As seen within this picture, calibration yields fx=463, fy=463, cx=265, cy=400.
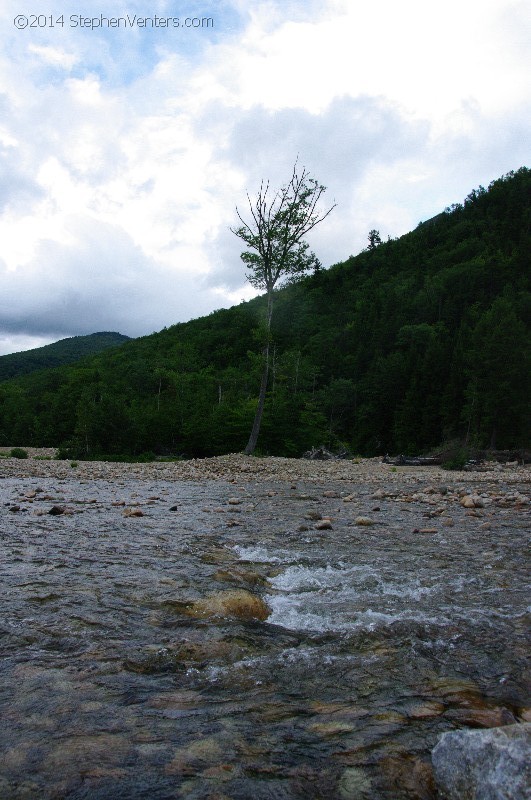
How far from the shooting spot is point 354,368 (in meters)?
Answer: 76.3

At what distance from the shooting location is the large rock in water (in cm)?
161

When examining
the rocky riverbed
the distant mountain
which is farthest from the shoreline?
the distant mountain

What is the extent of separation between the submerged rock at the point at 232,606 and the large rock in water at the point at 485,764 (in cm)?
205

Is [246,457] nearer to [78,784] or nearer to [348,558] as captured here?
[348,558]

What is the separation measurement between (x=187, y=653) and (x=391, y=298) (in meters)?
→ 94.8

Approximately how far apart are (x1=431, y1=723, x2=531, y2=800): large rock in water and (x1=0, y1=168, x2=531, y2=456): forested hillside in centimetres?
2180

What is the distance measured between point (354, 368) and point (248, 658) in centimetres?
7507

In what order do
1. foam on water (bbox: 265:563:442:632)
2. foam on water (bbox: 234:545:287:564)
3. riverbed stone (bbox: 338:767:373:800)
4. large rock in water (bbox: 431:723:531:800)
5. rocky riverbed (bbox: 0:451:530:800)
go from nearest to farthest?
1. large rock in water (bbox: 431:723:531:800)
2. riverbed stone (bbox: 338:767:373:800)
3. rocky riverbed (bbox: 0:451:530:800)
4. foam on water (bbox: 265:563:442:632)
5. foam on water (bbox: 234:545:287:564)

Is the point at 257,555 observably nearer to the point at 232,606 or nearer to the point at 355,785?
the point at 232,606

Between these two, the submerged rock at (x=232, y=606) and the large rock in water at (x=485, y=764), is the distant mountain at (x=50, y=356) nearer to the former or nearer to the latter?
the submerged rock at (x=232, y=606)

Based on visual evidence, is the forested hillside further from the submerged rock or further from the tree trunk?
the submerged rock

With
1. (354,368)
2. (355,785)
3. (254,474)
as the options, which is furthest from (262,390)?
(354,368)

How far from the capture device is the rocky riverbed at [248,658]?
196 centimetres

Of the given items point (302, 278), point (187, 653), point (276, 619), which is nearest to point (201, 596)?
point (276, 619)
